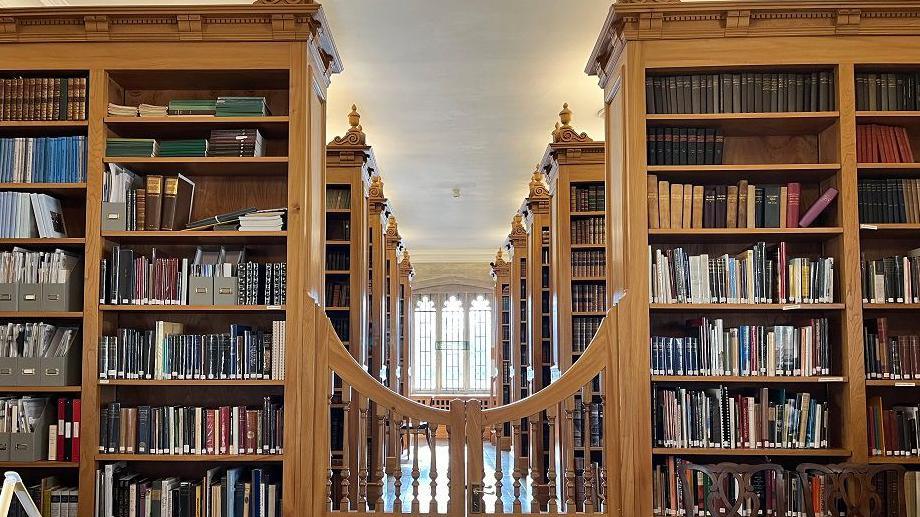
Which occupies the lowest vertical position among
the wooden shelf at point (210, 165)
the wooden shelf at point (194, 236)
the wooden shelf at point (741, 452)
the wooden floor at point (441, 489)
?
the wooden floor at point (441, 489)

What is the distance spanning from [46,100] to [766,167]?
324 cm

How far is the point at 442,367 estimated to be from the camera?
17.9 metres

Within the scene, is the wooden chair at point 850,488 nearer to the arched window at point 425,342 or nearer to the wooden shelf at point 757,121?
the wooden shelf at point 757,121

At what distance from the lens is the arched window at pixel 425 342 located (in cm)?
1784

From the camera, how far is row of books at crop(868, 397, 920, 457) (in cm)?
379

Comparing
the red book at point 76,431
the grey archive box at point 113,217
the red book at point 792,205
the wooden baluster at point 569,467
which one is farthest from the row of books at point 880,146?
the red book at point 76,431

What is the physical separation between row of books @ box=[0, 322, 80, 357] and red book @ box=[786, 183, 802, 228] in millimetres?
3260

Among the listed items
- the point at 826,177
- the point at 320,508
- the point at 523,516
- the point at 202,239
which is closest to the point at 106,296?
the point at 202,239

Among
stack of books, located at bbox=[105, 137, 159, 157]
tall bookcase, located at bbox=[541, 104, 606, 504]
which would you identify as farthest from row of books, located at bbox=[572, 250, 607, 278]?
stack of books, located at bbox=[105, 137, 159, 157]

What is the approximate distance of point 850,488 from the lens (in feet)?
11.0

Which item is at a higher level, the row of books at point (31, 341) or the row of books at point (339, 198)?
the row of books at point (339, 198)

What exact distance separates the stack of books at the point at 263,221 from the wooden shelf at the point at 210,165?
23 centimetres

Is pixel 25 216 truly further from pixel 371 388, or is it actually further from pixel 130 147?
pixel 371 388

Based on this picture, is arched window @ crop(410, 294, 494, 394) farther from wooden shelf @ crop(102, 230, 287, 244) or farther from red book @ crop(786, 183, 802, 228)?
red book @ crop(786, 183, 802, 228)
